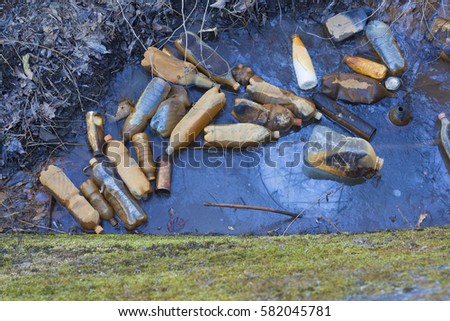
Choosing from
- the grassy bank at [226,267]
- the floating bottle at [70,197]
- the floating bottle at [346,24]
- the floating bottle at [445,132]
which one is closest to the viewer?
the grassy bank at [226,267]

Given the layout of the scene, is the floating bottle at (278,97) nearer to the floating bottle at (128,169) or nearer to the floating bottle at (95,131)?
the floating bottle at (128,169)

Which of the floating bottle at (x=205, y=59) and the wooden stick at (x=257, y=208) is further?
the floating bottle at (x=205, y=59)

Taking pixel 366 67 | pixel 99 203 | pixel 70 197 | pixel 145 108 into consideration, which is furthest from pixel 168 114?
pixel 366 67

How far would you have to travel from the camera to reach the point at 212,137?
4.49 m

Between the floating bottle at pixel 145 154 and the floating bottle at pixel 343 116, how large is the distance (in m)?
1.57

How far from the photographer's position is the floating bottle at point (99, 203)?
436cm

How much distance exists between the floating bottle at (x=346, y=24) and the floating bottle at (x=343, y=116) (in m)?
0.63

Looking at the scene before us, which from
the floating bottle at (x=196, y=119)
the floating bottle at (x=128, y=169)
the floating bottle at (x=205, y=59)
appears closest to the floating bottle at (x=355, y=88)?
the floating bottle at (x=205, y=59)

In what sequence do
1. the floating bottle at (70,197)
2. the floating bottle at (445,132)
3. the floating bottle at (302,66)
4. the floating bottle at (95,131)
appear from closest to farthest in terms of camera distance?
1. the floating bottle at (70,197)
2. the floating bottle at (445,132)
3. the floating bottle at (95,131)
4. the floating bottle at (302,66)

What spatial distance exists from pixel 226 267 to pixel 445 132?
2.40 meters

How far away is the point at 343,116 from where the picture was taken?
4555 millimetres

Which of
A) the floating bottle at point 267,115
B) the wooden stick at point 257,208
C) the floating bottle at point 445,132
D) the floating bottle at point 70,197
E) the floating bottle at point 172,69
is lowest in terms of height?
the wooden stick at point 257,208

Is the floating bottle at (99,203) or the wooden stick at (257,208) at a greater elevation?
the floating bottle at (99,203)

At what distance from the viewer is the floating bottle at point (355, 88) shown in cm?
459
